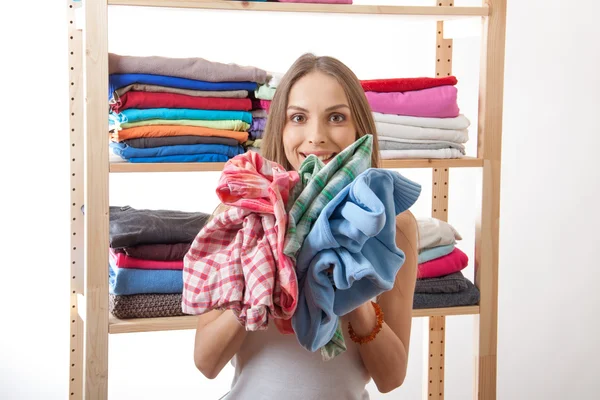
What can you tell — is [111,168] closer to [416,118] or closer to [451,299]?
[416,118]

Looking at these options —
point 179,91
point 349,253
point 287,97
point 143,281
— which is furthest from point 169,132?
point 349,253

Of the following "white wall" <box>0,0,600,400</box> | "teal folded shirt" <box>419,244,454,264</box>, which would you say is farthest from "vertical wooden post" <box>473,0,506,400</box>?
"white wall" <box>0,0,600,400</box>

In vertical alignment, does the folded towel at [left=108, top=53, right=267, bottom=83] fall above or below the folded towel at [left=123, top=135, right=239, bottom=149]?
above

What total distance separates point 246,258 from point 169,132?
3.03 feet

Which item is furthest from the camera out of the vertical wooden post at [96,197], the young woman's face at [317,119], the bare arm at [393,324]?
the vertical wooden post at [96,197]

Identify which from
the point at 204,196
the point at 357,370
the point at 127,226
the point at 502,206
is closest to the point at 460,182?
the point at 502,206

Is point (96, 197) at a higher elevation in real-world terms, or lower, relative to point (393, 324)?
higher

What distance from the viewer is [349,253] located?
1.03 meters

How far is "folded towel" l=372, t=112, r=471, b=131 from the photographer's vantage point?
2.06m

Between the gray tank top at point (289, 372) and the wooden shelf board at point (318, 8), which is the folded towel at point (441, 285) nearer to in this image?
the wooden shelf board at point (318, 8)

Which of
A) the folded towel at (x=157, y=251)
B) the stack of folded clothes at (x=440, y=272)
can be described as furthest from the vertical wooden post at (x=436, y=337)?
the folded towel at (x=157, y=251)

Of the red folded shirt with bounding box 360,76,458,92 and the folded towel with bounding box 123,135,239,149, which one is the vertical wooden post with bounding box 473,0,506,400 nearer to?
the red folded shirt with bounding box 360,76,458,92

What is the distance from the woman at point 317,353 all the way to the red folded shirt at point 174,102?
0.49 metres

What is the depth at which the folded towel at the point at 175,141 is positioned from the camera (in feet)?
6.24
